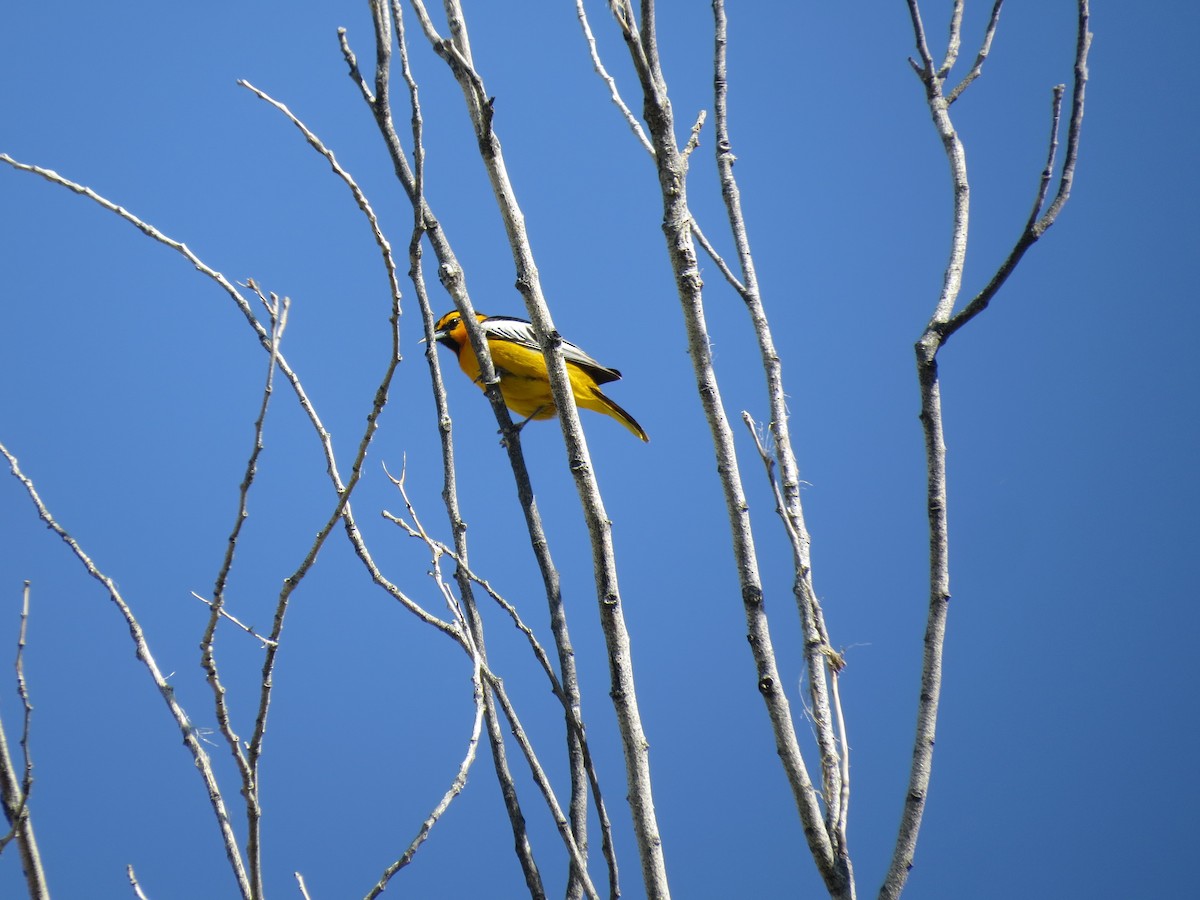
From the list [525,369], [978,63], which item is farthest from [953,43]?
[525,369]

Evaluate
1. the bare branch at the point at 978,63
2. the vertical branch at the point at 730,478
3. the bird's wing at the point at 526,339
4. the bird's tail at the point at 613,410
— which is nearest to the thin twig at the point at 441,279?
the vertical branch at the point at 730,478

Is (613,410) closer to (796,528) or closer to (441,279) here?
(441,279)

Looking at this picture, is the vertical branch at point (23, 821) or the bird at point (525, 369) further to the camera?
the bird at point (525, 369)

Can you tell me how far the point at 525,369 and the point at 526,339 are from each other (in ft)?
0.43

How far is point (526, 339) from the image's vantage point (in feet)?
13.5

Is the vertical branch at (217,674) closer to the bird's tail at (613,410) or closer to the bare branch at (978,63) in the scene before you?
the bare branch at (978,63)

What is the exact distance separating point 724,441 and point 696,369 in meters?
0.09

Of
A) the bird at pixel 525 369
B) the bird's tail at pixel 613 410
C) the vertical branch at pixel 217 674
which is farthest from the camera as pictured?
the bird's tail at pixel 613 410

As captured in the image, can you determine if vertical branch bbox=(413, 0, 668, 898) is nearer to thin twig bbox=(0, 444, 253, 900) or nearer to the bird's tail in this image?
thin twig bbox=(0, 444, 253, 900)

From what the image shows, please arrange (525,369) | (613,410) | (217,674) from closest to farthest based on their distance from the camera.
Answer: (217,674) < (525,369) < (613,410)

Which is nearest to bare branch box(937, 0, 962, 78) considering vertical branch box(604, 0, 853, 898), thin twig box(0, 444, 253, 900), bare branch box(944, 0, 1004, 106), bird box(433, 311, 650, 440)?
bare branch box(944, 0, 1004, 106)

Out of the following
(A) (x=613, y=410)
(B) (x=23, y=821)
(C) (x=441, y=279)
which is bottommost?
(B) (x=23, y=821)

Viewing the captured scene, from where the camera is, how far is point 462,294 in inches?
76.7

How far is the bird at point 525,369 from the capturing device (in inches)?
159
